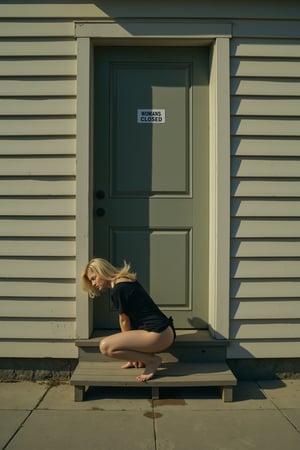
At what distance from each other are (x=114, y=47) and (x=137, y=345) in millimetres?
2503

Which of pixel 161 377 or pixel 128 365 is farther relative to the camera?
pixel 128 365

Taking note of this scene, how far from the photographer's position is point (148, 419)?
3363mm

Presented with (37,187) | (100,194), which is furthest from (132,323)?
(37,187)

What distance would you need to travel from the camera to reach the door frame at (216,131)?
3.99 m

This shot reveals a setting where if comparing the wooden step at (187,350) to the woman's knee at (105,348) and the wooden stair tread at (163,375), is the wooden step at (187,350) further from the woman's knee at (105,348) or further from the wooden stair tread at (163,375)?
the woman's knee at (105,348)

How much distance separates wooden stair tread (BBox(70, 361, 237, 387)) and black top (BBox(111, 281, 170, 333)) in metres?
0.36

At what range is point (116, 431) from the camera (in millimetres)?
3180

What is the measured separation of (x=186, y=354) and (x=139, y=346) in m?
0.52

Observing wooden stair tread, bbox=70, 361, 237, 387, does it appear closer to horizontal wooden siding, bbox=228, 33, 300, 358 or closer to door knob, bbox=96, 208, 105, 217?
horizontal wooden siding, bbox=228, 33, 300, 358

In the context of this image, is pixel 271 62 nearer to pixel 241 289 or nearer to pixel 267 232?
pixel 267 232

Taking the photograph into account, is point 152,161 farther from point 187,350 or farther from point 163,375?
point 163,375

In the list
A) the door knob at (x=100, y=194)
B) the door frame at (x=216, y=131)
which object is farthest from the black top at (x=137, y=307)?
the door knob at (x=100, y=194)

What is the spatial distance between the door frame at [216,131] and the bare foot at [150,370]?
1.94 ft

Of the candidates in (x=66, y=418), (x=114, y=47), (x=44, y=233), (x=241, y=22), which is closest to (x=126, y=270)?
(x=44, y=233)
